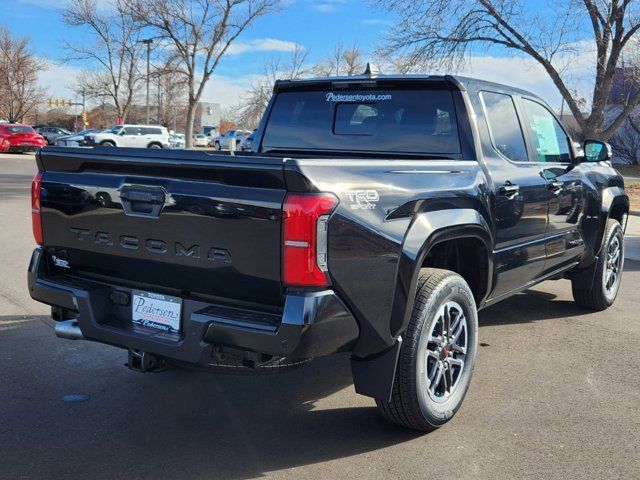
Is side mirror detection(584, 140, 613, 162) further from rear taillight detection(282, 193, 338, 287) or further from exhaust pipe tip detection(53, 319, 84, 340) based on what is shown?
exhaust pipe tip detection(53, 319, 84, 340)

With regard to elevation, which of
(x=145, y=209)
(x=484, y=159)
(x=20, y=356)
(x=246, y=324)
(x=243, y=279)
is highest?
(x=484, y=159)

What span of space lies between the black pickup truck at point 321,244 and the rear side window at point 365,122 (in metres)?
0.01

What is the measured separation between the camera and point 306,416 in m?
3.64

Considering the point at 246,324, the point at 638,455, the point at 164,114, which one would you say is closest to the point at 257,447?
the point at 246,324

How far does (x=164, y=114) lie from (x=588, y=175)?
6711 cm

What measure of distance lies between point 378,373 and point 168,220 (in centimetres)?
127

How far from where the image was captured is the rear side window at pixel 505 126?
4203mm

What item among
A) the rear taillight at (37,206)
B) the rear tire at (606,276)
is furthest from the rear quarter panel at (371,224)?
the rear tire at (606,276)

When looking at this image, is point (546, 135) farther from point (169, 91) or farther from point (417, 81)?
point (169, 91)

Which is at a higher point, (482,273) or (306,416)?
(482,273)

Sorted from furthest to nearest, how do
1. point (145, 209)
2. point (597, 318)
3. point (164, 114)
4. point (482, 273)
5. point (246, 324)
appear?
point (164, 114), point (597, 318), point (482, 273), point (145, 209), point (246, 324)

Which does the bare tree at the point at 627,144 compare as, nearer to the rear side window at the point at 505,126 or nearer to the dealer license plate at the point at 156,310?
the rear side window at the point at 505,126

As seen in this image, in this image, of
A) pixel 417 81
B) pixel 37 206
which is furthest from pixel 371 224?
pixel 37 206

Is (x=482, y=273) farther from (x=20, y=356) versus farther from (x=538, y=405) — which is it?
(x=20, y=356)
